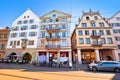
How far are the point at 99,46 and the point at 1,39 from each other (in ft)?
112

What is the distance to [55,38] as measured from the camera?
32469 mm

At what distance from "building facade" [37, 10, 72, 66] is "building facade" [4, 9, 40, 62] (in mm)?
2095

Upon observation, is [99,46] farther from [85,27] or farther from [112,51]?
[85,27]

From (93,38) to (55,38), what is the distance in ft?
40.1

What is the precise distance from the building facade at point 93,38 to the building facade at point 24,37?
1429cm

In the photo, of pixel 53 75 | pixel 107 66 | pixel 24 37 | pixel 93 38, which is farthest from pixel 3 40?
pixel 107 66

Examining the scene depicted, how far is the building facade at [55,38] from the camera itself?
31578mm

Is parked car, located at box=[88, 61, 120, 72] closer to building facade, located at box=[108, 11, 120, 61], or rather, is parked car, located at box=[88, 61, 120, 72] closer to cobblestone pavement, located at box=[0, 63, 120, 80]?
cobblestone pavement, located at box=[0, 63, 120, 80]

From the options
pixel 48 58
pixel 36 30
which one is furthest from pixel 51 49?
pixel 36 30

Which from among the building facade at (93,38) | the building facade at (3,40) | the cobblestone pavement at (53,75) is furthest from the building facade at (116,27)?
the building facade at (3,40)

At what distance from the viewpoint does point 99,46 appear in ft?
102

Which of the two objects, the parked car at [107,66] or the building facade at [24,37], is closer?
the parked car at [107,66]

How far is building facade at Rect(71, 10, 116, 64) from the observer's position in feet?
103

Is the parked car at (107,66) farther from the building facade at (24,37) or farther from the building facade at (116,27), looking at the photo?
the building facade at (24,37)
